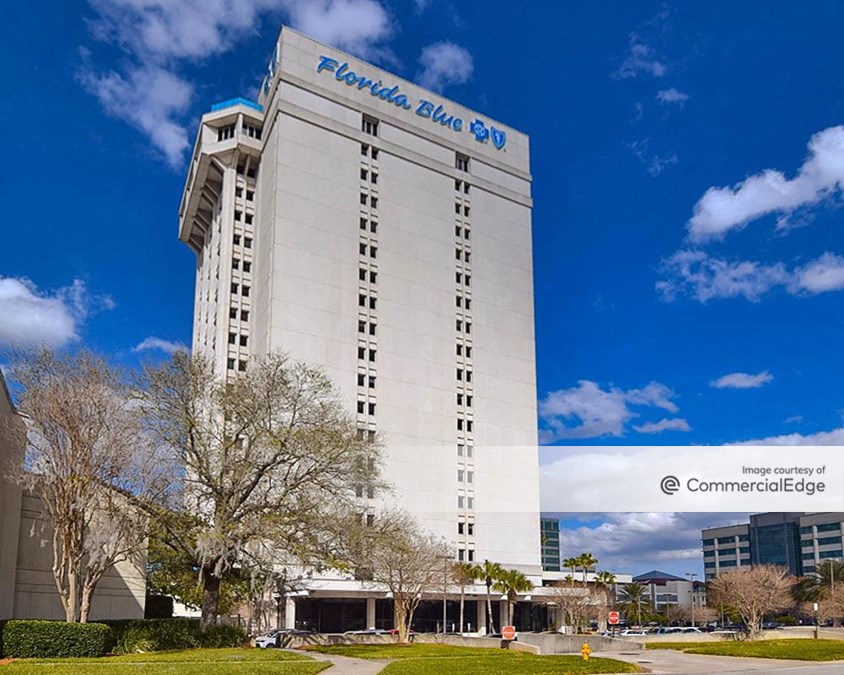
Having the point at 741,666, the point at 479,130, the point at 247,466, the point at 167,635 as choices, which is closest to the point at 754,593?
the point at 741,666

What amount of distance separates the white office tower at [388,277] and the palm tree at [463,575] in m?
4.00

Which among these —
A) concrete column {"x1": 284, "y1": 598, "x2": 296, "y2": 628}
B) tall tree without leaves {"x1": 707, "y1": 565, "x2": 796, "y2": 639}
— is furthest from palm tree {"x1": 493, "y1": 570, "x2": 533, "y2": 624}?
concrete column {"x1": 284, "y1": 598, "x2": 296, "y2": 628}

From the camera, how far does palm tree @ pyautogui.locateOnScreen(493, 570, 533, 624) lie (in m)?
81.1

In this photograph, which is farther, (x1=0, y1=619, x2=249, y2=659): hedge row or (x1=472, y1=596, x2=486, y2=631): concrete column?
(x1=472, y1=596, x2=486, y2=631): concrete column

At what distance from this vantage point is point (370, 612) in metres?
82.1

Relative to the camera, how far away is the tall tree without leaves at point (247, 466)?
36.5 meters

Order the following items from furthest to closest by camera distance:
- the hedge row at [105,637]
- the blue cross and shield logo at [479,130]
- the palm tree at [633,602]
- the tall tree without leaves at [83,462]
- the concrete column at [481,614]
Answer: the palm tree at [633,602] < the blue cross and shield logo at [479,130] < the concrete column at [481,614] < the tall tree without leaves at [83,462] < the hedge row at [105,637]

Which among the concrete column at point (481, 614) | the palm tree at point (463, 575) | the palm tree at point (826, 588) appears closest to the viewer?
the palm tree at point (463, 575)

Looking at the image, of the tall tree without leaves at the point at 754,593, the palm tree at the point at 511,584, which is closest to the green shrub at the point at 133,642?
the tall tree without leaves at the point at 754,593

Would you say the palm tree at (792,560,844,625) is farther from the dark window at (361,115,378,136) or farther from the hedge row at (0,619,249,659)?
the hedge row at (0,619,249,659)

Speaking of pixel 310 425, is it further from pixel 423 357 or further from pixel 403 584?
pixel 423 357

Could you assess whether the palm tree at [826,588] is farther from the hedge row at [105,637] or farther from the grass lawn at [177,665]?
the grass lawn at [177,665]

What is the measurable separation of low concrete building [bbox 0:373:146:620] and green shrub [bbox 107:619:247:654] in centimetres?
311

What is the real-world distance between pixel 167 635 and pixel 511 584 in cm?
5119
